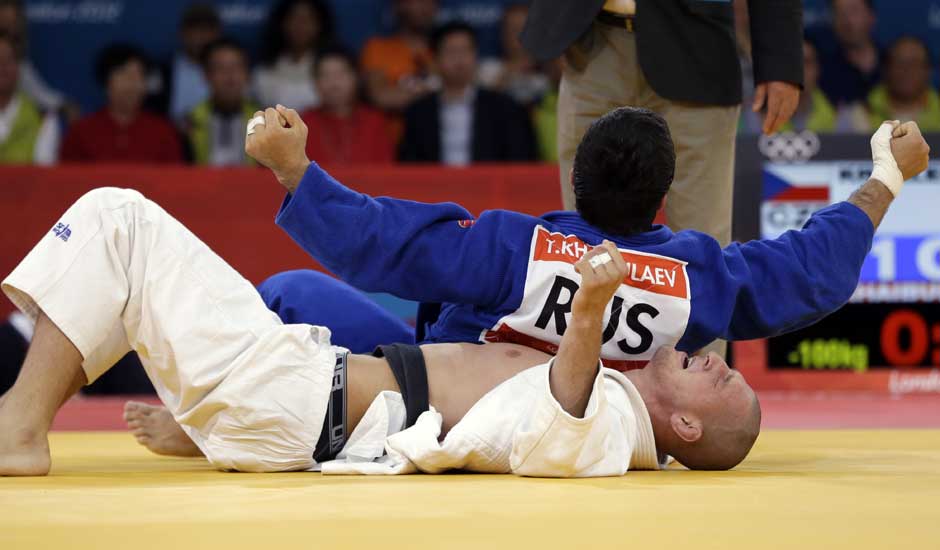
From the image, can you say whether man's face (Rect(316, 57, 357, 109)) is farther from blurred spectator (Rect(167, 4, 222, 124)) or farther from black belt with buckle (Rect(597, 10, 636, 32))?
black belt with buckle (Rect(597, 10, 636, 32))

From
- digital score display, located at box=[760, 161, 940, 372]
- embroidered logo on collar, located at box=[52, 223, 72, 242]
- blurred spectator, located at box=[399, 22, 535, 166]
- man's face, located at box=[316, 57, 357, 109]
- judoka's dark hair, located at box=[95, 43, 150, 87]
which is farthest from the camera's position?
judoka's dark hair, located at box=[95, 43, 150, 87]

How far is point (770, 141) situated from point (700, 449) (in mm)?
3005

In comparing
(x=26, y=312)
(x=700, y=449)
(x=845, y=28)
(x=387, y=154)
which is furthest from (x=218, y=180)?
(x=845, y=28)

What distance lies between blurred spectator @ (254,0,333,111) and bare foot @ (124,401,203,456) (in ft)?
16.2

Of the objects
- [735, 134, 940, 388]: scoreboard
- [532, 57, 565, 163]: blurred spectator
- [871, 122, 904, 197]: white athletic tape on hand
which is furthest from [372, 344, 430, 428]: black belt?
[532, 57, 565, 163]: blurred spectator

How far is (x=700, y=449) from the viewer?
2695 millimetres

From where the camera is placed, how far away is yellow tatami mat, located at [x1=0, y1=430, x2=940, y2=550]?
1760 millimetres

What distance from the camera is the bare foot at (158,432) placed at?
309 centimetres

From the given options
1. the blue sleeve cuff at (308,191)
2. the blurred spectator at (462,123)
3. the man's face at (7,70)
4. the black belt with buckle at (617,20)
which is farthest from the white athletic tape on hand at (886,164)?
the man's face at (7,70)

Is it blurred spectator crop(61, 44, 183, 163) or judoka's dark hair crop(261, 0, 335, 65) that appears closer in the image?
blurred spectator crop(61, 44, 183, 163)

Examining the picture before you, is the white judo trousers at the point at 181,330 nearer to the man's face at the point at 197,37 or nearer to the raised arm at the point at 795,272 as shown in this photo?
the raised arm at the point at 795,272

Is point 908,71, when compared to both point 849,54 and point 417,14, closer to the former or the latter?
point 849,54

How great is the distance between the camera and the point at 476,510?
2.01m

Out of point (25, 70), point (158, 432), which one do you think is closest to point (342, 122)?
point (25, 70)
